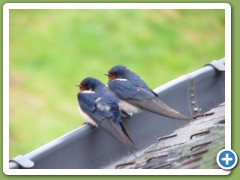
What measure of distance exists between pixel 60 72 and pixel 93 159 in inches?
191

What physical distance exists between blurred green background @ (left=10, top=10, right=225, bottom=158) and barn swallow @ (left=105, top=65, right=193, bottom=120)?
3379 mm

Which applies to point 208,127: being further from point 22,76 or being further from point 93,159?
point 22,76

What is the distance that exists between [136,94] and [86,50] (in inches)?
180

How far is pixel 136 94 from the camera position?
608 cm

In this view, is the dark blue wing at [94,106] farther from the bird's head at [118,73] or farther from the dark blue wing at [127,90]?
the bird's head at [118,73]

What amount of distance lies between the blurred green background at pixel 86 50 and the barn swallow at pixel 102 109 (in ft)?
11.7

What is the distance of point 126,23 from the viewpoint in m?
10.8

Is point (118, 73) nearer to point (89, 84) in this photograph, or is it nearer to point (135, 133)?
point (89, 84)

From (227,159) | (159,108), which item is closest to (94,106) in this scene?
(159,108)

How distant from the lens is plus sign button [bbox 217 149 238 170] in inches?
209

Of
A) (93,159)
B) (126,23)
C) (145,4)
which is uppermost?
(126,23)

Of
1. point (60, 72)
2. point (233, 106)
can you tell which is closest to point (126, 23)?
point (60, 72)

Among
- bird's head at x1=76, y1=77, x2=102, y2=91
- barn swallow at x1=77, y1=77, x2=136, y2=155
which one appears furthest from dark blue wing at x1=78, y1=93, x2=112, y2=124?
bird's head at x1=76, y1=77, x2=102, y2=91

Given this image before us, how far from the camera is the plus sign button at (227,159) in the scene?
5.31 metres
